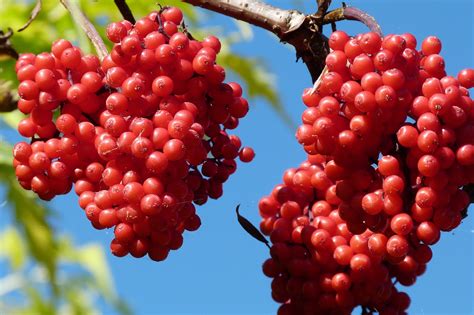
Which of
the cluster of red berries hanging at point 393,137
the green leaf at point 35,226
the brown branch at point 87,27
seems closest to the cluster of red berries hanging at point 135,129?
the brown branch at point 87,27

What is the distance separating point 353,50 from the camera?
164 cm

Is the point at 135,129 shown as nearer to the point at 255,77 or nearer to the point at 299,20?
the point at 299,20

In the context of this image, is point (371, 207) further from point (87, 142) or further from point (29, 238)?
point (29, 238)

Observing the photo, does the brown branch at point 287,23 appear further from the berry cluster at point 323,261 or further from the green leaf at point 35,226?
the green leaf at point 35,226

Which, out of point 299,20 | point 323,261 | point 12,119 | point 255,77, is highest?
point 255,77

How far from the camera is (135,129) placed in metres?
1.66

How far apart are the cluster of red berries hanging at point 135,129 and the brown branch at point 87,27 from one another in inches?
1.1

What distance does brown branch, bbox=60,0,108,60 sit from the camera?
1814 millimetres

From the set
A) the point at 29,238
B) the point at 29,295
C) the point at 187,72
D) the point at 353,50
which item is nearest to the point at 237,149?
the point at 187,72

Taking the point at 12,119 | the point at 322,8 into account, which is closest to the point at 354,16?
the point at 322,8

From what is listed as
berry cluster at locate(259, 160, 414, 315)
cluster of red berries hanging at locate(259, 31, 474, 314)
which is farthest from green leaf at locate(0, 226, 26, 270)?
cluster of red berries hanging at locate(259, 31, 474, 314)

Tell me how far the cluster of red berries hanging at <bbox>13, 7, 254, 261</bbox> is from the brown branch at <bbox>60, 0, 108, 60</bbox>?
27 millimetres

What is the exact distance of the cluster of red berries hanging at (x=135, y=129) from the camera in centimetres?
166

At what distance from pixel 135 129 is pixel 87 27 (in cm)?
32
